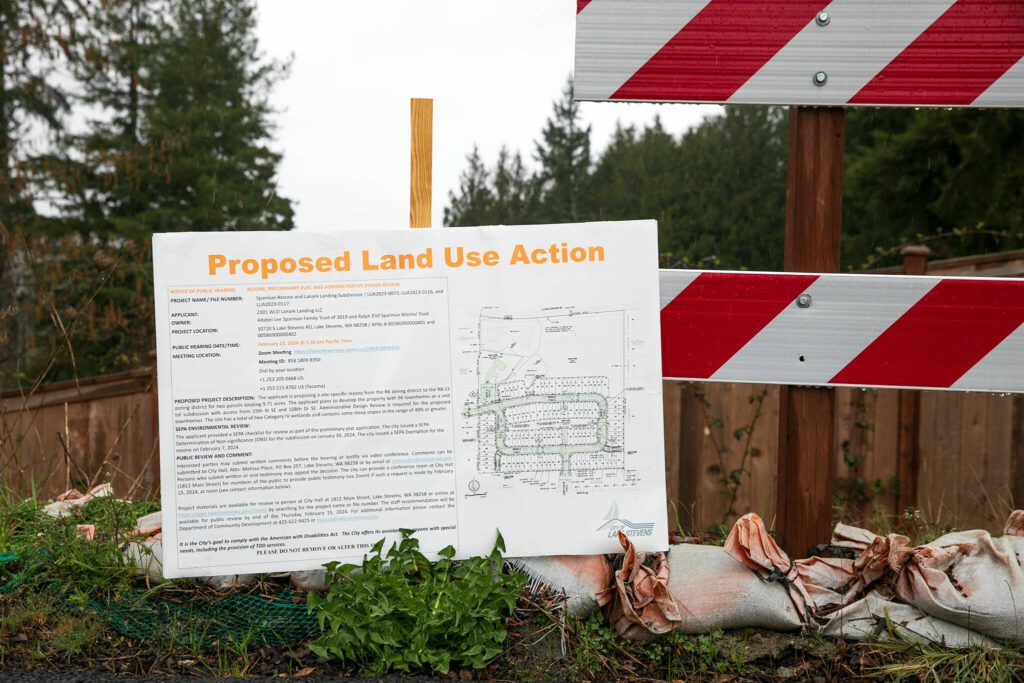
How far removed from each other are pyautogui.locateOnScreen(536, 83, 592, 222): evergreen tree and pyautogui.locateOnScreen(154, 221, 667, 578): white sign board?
48.5 meters

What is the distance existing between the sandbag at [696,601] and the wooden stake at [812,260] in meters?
0.39

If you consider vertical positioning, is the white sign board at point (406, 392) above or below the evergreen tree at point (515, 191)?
below

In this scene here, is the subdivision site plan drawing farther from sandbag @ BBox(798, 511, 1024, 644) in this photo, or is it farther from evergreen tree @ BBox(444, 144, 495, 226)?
evergreen tree @ BBox(444, 144, 495, 226)

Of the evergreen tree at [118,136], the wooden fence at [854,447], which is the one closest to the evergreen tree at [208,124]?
the evergreen tree at [118,136]

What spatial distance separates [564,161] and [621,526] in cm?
5342

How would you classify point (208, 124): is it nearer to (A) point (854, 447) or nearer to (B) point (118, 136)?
(B) point (118, 136)

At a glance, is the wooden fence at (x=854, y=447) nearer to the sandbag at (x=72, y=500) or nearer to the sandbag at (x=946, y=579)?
the sandbag at (x=72, y=500)

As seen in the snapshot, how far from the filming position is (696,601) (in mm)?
2736

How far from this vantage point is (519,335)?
Answer: 9.34 feet

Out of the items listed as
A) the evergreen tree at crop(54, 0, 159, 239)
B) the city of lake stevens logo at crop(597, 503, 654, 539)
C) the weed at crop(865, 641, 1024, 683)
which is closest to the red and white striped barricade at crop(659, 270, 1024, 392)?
the city of lake stevens logo at crop(597, 503, 654, 539)

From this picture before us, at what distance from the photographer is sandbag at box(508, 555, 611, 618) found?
277 cm

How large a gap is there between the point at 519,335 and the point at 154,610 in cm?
142

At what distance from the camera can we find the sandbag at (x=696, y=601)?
2.69m

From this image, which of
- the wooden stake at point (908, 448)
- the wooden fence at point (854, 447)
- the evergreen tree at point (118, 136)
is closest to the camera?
the wooden fence at point (854, 447)
